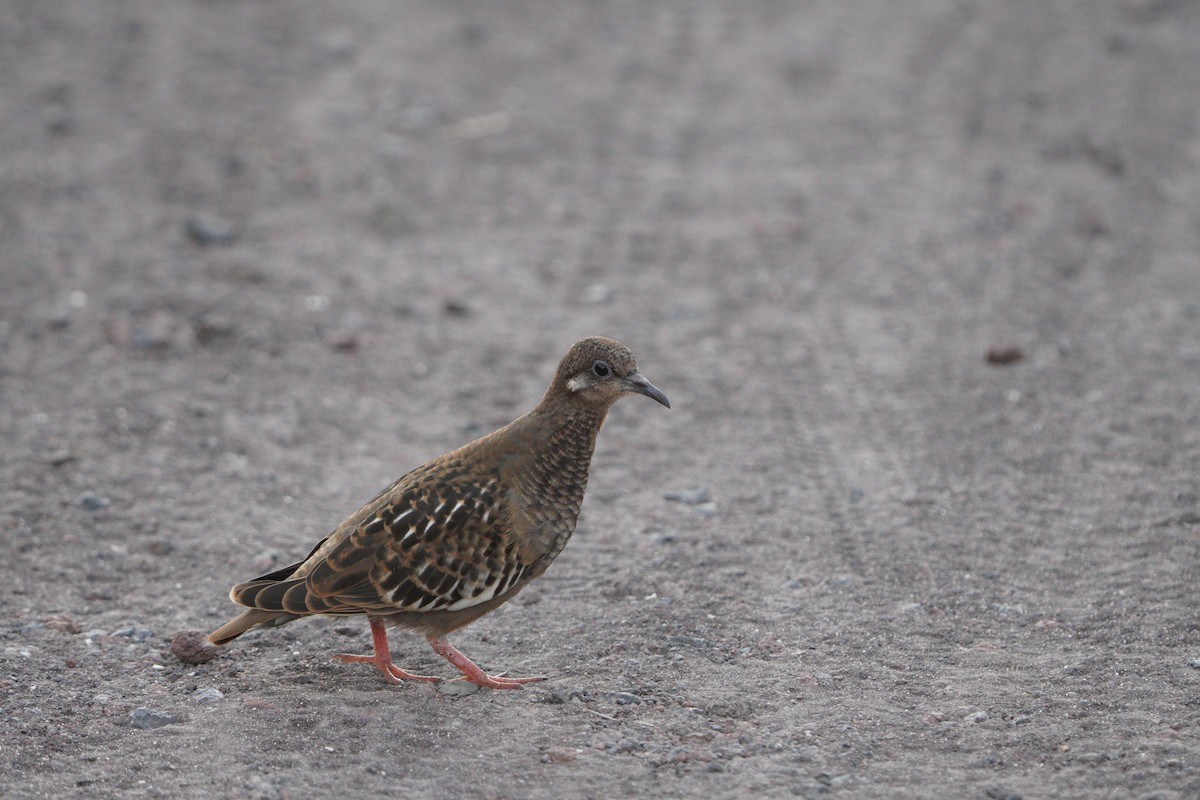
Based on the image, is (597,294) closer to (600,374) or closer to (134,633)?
(600,374)

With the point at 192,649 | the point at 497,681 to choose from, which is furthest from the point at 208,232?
the point at 497,681

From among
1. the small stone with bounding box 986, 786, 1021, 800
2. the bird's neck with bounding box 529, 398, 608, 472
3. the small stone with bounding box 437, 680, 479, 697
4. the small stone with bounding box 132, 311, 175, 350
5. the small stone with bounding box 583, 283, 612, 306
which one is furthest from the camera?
the small stone with bounding box 583, 283, 612, 306

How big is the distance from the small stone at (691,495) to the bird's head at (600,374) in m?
1.42

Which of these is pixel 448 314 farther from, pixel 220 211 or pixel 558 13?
pixel 558 13

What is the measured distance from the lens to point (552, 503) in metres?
5.50

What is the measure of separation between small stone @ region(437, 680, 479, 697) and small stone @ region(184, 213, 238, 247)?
5290 mm

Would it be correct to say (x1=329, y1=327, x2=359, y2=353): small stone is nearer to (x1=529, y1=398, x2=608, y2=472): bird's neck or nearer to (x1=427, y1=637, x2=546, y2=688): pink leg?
(x1=529, y1=398, x2=608, y2=472): bird's neck

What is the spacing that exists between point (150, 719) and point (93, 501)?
80.2 inches

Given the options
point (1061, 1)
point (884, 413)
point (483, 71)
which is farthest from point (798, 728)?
point (1061, 1)

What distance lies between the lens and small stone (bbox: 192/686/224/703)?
5145 millimetres

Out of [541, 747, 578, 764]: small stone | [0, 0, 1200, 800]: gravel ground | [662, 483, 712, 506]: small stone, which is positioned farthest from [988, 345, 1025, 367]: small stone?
[541, 747, 578, 764]: small stone

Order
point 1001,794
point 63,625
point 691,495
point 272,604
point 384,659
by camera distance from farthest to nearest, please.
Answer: point 691,495, point 63,625, point 384,659, point 272,604, point 1001,794

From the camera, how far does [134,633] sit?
18.6 feet

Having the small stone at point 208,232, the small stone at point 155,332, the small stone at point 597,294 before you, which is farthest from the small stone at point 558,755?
the small stone at point 208,232
